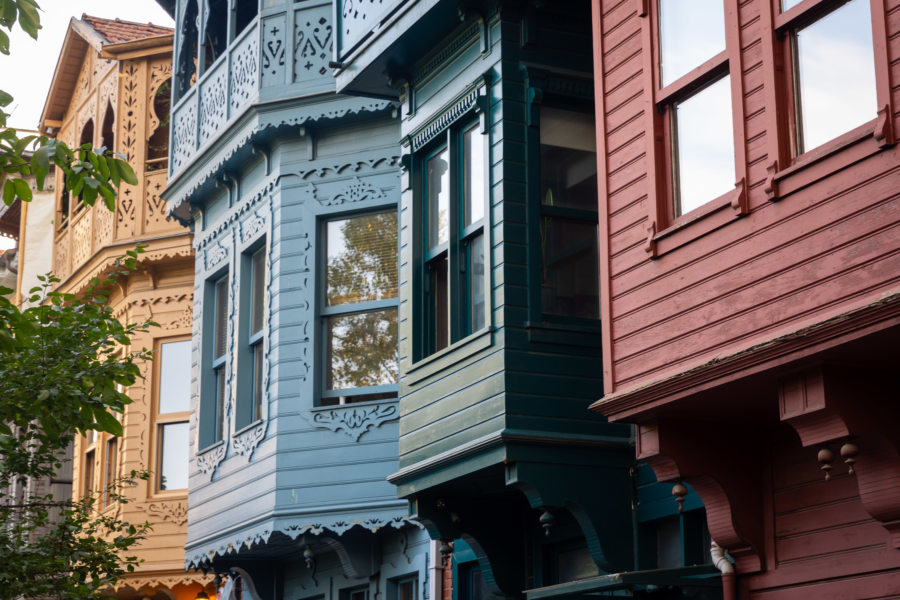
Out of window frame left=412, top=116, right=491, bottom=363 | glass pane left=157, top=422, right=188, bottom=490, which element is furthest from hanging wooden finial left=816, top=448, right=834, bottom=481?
glass pane left=157, top=422, right=188, bottom=490

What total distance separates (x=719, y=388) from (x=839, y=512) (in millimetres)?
1151

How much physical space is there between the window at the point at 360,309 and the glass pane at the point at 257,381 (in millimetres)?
1276

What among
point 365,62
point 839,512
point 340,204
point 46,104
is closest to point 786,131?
point 839,512

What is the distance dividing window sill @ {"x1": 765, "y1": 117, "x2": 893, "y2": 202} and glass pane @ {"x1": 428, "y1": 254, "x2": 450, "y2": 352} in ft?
15.2

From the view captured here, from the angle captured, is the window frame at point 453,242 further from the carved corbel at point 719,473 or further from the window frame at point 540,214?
the carved corbel at point 719,473

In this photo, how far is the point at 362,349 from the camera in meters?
15.0

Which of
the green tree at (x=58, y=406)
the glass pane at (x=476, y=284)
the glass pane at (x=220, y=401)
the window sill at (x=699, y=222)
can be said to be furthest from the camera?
the glass pane at (x=220, y=401)

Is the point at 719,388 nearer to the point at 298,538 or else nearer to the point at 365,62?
the point at 365,62

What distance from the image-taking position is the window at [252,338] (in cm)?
1611

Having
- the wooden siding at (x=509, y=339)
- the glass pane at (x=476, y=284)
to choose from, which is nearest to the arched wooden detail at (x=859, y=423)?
the wooden siding at (x=509, y=339)

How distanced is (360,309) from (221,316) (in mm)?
3252

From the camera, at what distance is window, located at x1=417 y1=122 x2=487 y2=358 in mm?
11984

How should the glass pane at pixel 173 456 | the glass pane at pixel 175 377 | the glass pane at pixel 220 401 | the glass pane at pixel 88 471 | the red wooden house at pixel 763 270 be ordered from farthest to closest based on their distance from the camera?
the glass pane at pixel 88 471 < the glass pane at pixel 175 377 < the glass pane at pixel 173 456 < the glass pane at pixel 220 401 < the red wooden house at pixel 763 270

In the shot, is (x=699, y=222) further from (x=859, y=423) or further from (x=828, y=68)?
(x=859, y=423)
